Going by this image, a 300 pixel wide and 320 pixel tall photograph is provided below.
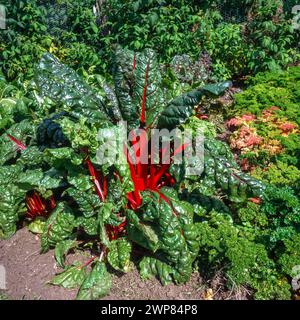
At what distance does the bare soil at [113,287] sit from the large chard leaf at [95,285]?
0.10 meters

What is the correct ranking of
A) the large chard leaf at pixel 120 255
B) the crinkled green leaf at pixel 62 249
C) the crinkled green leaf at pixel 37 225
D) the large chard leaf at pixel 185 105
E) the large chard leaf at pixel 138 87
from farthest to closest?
the crinkled green leaf at pixel 37 225, the large chard leaf at pixel 138 87, the crinkled green leaf at pixel 62 249, the large chard leaf at pixel 120 255, the large chard leaf at pixel 185 105

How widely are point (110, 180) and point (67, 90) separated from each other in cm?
87

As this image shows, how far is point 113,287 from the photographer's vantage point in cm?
341

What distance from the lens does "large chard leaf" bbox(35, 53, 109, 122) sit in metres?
3.53

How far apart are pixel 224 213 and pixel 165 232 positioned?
0.67 metres

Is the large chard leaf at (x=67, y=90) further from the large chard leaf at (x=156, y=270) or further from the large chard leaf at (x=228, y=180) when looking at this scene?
the large chard leaf at (x=156, y=270)

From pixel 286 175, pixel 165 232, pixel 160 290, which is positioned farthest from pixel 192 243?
pixel 286 175

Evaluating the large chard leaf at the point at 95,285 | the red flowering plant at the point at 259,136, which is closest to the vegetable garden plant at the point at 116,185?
the large chard leaf at the point at 95,285

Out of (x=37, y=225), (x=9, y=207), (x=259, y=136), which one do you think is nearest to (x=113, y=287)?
(x=37, y=225)

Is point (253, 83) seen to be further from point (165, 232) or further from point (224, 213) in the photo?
point (165, 232)

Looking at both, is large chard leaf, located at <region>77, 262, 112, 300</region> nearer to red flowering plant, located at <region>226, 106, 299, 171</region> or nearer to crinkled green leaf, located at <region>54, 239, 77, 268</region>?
crinkled green leaf, located at <region>54, 239, 77, 268</region>

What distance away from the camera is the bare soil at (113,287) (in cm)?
330

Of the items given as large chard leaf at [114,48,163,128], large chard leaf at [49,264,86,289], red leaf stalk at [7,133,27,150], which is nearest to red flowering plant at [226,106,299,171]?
large chard leaf at [114,48,163,128]

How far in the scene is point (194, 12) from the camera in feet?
21.3
